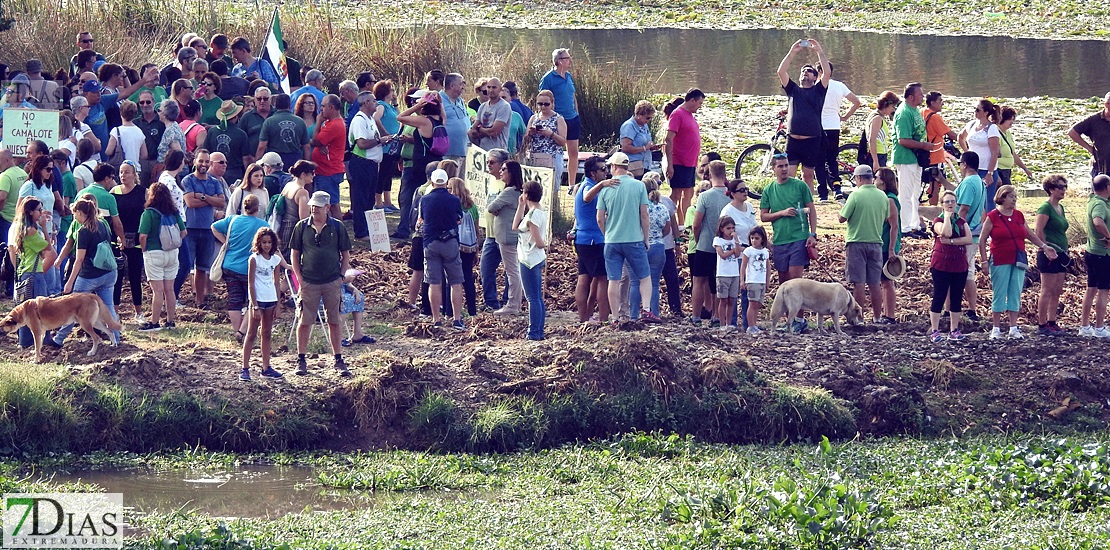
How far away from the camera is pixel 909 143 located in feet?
51.1

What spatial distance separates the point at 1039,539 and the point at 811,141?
8.30 m

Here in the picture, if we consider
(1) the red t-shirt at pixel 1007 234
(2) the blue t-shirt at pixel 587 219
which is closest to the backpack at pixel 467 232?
(2) the blue t-shirt at pixel 587 219

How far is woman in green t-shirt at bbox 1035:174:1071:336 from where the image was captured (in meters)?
12.4

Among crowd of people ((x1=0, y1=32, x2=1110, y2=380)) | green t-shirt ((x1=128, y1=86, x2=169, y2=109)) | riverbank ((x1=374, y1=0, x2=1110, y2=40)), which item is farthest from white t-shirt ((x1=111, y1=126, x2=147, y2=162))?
riverbank ((x1=374, y1=0, x2=1110, y2=40))

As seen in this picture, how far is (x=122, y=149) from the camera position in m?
14.3

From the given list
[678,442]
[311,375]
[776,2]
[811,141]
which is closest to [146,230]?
[311,375]

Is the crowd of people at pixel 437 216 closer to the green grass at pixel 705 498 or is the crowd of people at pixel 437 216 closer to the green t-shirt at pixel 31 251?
the green t-shirt at pixel 31 251

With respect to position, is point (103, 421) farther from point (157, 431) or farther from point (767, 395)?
point (767, 395)

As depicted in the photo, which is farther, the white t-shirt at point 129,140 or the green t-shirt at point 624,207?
the white t-shirt at point 129,140

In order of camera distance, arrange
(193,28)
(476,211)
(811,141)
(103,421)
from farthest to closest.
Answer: (193,28) → (811,141) → (476,211) → (103,421)

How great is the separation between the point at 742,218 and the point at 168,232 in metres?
4.88

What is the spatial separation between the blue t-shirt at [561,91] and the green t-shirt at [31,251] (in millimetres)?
6204

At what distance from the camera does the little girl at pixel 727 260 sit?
40.3 feet

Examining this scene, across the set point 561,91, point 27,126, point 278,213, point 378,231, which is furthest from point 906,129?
point 27,126
